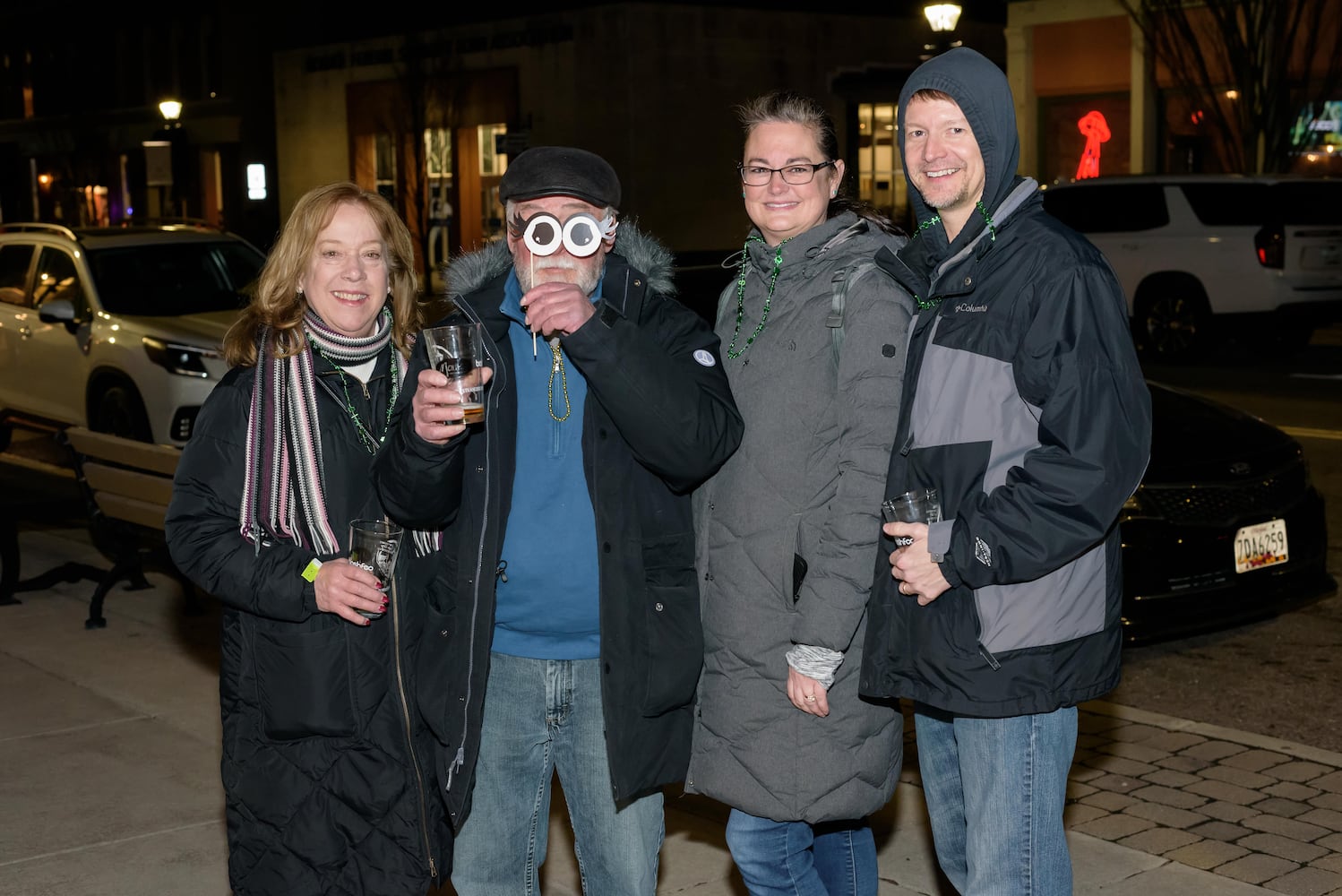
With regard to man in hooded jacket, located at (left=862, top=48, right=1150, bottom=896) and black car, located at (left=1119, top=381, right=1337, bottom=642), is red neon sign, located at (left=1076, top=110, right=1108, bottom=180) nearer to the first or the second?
black car, located at (left=1119, top=381, right=1337, bottom=642)

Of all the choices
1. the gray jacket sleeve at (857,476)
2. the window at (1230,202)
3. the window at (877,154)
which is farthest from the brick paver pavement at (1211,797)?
the window at (877,154)

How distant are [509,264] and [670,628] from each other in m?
0.88

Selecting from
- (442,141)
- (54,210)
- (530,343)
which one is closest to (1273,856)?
(530,343)

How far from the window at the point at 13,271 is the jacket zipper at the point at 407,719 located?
10345mm

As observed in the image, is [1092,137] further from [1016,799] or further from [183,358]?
[1016,799]

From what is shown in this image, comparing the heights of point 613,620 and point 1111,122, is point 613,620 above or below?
below

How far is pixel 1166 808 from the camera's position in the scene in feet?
17.1

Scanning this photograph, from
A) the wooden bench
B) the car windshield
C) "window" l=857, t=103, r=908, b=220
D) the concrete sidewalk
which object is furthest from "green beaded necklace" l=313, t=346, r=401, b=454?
"window" l=857, t=103, r=908, b=220

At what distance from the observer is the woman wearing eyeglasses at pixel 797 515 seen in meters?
3.32

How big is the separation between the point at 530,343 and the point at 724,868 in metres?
2.06

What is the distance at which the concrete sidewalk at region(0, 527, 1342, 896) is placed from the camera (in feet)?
15.5

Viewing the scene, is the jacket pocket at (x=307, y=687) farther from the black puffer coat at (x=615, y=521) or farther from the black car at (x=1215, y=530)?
the black car at (x=1215, y=530)

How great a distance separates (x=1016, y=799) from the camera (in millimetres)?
3162

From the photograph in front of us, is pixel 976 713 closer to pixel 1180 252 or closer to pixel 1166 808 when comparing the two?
pixel 1166 808
